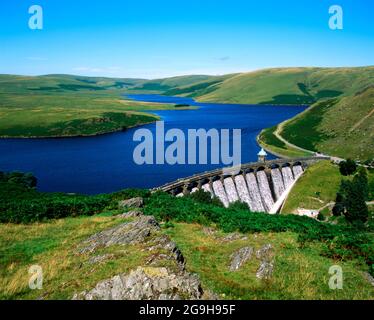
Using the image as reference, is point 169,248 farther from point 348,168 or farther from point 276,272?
point 348,168

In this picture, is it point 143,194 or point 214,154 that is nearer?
point 143,194

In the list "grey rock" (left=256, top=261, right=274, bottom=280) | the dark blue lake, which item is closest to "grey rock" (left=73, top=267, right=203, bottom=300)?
"grey rock" (left=256, top=261, right=274, bottom=280)

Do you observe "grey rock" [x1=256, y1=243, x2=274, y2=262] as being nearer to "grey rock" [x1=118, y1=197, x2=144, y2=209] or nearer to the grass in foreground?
the grass in foreground

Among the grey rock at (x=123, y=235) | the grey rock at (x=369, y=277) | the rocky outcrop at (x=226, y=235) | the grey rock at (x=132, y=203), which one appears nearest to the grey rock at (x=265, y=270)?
the grey rock at (x=369, y=277)
